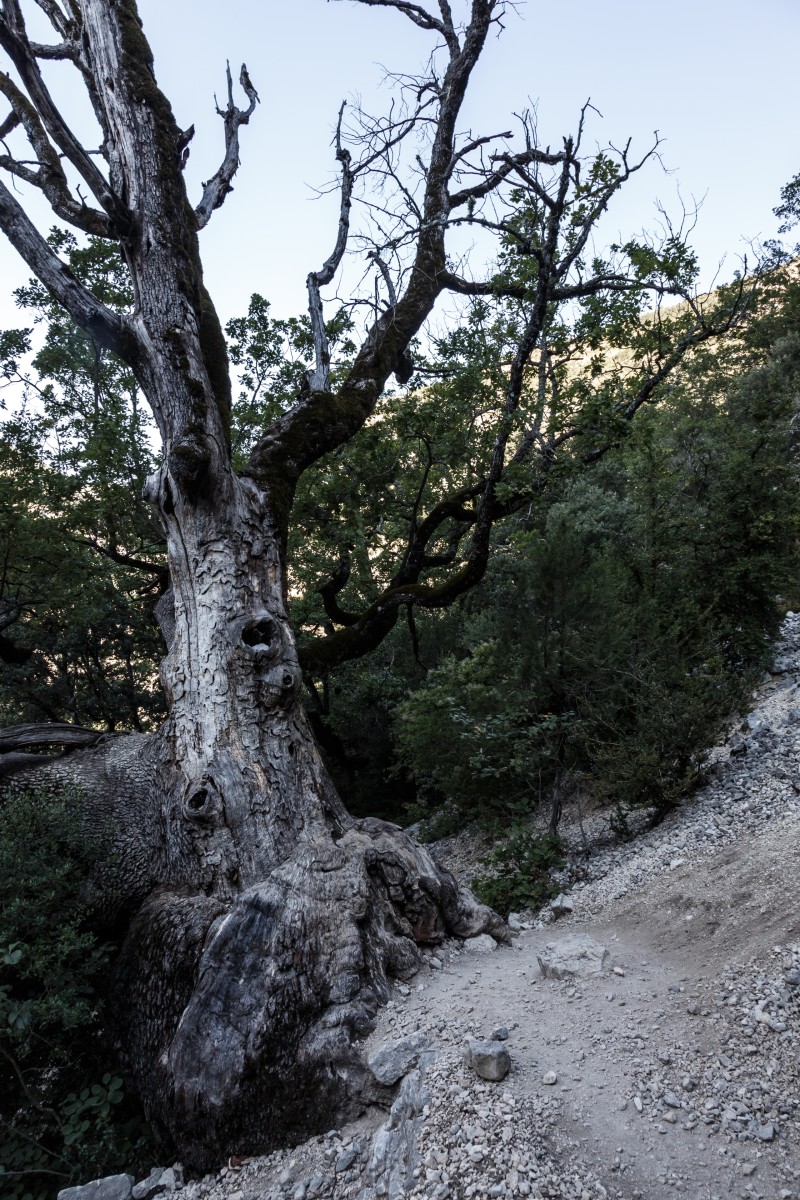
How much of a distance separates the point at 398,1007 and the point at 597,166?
20.6 feet

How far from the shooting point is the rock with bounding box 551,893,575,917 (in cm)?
472

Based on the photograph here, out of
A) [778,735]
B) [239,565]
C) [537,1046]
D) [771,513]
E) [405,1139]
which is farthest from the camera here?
[771,513]

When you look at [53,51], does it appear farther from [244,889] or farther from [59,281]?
[244,889]

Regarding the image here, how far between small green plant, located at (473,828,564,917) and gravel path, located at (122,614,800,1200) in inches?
48.2

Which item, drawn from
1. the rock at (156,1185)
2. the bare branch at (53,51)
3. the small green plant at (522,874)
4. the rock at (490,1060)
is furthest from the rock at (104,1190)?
the bare branch at (53,51)

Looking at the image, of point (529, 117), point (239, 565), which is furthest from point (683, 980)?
point (529, 117)

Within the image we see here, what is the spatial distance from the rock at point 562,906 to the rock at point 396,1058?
2.35 m

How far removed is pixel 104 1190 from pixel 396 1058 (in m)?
1.53

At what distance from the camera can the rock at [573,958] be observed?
3.28 m

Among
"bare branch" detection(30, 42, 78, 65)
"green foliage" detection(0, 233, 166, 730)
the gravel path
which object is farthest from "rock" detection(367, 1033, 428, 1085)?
"bare branch" detection(30, 42, 78, 65)

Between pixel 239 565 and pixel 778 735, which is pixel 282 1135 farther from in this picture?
pixel 778 735

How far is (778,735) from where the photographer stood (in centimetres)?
560

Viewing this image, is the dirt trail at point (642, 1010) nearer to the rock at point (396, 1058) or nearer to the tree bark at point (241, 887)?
the rock at point (396, 1058)

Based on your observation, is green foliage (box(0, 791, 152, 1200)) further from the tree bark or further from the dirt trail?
the dirt trail
